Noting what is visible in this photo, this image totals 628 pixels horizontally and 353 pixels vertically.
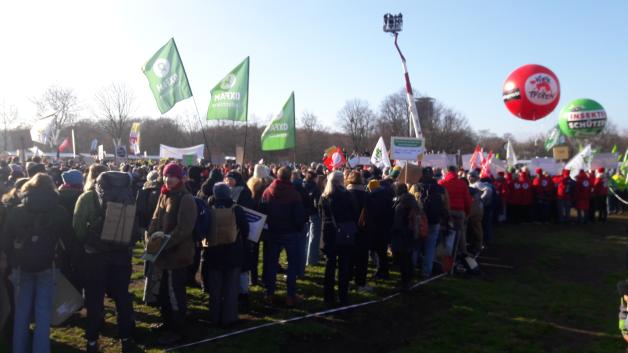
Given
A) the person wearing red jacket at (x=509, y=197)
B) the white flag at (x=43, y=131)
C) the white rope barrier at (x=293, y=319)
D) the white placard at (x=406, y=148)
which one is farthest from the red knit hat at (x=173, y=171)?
the white flag at (x=43, y=131)

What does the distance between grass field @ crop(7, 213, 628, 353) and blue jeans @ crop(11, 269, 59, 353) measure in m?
0.59

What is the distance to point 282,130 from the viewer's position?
14.0 m

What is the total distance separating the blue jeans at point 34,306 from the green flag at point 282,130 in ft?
29.2

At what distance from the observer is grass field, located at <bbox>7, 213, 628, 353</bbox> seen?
6395 millimetres

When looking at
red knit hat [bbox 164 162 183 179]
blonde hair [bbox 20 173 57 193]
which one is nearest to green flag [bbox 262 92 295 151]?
red knit hat [bbox 164 162 183 179]

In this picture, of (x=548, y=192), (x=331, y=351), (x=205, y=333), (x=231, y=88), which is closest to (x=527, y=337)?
(x=331, y=351)

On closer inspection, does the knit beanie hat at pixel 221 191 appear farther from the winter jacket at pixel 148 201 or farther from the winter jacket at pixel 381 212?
the winter jacket at pixel 381 212

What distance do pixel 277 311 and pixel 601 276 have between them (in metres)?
6.90

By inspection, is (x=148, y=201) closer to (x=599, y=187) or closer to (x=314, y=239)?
(x=314, y=239)

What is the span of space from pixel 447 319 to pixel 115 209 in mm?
4742

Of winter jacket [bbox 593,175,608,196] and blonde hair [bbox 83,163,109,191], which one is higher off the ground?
blonde hair [bbox 83,163,109,191]

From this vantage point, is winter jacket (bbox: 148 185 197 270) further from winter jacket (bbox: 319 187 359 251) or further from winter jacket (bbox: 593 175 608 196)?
winter jacket (bbox: 593 175 608 196)

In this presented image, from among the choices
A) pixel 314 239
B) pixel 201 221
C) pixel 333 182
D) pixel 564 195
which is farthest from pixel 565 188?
pixel 201 221

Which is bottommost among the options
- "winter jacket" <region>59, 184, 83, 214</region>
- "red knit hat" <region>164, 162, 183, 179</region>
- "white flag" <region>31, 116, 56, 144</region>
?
"winter jacket" <region>59, 184, 83, 214</region>
